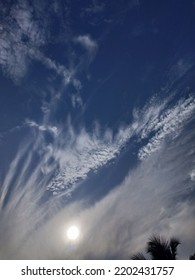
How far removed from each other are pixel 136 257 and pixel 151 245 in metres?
1.37
